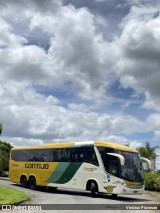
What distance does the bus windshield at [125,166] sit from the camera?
76.7ft

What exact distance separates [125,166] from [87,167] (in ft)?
9.48

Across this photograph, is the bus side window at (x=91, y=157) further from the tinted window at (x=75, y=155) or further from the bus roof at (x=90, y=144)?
the bus roof at (x=90, y=144)

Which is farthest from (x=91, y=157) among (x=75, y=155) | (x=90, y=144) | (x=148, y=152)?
(x=148, y=152)

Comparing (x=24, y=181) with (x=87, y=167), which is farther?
(x=24, y=181)

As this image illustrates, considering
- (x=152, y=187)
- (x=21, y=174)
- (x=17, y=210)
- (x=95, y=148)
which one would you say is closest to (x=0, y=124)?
(x=21, y=174)

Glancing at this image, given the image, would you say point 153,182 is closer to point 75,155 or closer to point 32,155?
point 75,155

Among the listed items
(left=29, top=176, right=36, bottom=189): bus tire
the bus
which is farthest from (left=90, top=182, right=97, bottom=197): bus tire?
(left=29, top=176, right=36, bottom=189): bus tire

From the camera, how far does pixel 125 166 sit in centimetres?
2361

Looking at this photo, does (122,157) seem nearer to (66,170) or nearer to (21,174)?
(66,170)

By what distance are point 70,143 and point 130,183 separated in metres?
5.98

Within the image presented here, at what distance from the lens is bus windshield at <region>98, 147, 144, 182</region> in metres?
23.4

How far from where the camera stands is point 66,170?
2711 cm

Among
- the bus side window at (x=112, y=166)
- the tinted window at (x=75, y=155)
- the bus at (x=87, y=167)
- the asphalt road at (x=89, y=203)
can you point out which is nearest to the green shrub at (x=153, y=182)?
the bus at (x=87, y=167)

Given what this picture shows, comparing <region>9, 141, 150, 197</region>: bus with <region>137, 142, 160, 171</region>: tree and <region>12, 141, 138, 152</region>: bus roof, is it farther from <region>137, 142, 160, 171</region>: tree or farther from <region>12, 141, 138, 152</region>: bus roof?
<region>137, 142, 160, 171</region>: tree
